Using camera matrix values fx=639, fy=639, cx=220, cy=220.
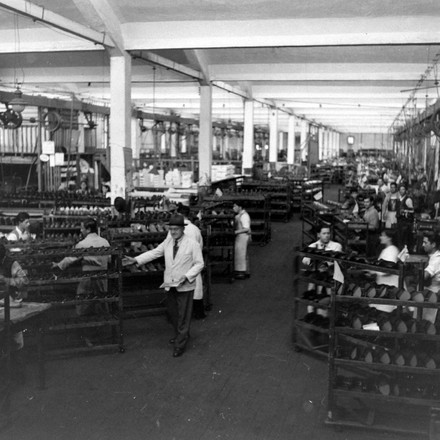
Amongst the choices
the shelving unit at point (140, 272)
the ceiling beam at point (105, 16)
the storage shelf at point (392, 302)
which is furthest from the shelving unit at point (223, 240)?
the storage shelf at point (392, 302)

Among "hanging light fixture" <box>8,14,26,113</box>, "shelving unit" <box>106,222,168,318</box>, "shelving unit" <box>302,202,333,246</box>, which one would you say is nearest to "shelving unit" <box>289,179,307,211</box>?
"shelving unit" <box>302,202,333,246</box>

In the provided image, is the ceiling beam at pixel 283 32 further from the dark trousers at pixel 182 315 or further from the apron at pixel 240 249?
the dark trousers at pixel 182 315

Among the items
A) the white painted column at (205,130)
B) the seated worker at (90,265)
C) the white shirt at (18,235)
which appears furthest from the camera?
the white painted column at (205,130)

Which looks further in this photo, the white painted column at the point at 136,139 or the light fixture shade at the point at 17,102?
the white painted column at the point at 136,139

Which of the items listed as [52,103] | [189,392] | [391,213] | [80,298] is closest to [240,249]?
[80,298]

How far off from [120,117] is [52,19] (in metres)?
2.91

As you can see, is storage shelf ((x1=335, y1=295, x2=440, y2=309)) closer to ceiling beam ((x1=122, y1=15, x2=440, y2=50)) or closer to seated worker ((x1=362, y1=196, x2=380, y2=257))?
seated worker ((x1=362, y1=196, x2=380, y2=257))

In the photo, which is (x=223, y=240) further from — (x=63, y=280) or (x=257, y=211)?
(x=63, y=280)

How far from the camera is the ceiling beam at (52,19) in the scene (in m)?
9.41

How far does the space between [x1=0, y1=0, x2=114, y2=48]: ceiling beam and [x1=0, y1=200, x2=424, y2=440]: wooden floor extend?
4.90 metres

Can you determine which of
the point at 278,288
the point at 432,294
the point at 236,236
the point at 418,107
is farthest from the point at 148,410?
the point at 418,107

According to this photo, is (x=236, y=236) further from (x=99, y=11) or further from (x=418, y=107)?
(x=418, y=107)

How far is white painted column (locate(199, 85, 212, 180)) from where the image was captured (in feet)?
57.4

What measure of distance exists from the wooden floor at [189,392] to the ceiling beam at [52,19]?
4900mm
